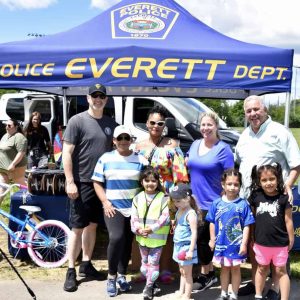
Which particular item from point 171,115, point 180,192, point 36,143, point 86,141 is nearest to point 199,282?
point 180,192

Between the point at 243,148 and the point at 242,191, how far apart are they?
0.39 meters

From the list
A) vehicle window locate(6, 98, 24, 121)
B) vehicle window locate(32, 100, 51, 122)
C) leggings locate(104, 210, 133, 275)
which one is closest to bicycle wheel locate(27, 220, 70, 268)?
leggings locate(104, 210, 133, 275)

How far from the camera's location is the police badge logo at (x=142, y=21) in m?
5.40

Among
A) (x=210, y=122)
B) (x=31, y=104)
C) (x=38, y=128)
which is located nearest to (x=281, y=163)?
(x=210, y=122)

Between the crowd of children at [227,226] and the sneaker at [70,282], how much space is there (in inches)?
27.4

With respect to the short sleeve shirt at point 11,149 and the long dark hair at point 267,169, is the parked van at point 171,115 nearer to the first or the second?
the short sleeve shirt at point 11,149

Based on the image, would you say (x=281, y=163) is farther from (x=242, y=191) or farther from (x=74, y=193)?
(x=74, y=193)

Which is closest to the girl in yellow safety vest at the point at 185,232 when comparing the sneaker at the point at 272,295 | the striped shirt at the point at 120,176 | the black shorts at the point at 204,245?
the black shorts at the point at 204,245

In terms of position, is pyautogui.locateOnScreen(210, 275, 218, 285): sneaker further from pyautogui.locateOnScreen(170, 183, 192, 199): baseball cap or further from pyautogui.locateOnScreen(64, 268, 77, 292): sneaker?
pyautogui.locateOnScreen(64, 268, 77, 292): sneaker

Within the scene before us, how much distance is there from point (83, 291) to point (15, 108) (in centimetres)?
1212

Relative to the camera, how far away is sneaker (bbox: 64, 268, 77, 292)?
415 centimetres

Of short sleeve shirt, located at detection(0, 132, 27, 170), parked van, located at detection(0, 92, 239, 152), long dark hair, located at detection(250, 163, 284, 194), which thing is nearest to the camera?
long dark hair, located at detection(250, 163, 284, 194)

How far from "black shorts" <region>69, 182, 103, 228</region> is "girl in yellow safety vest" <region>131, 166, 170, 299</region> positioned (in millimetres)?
492

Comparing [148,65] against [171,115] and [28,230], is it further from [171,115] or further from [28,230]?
[171,115]
